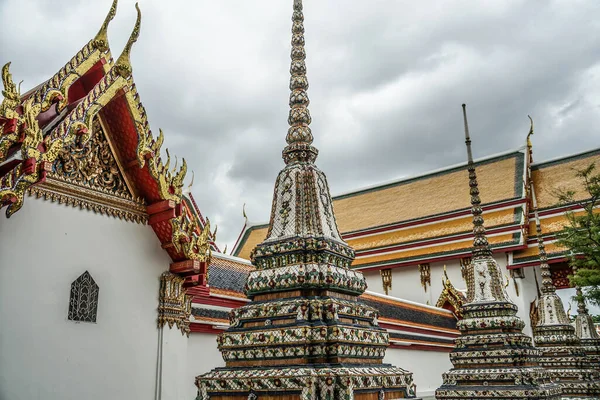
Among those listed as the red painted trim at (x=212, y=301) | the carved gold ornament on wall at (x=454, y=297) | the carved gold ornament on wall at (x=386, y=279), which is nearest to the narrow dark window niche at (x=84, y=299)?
the red painted trim at (x=212, y=301)

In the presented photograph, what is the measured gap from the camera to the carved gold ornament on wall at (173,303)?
5.09 m

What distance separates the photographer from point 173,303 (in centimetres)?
520

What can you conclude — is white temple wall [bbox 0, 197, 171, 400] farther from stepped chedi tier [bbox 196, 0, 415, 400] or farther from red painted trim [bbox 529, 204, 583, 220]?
red painted trim [bbox 529, 204, 583, 220]

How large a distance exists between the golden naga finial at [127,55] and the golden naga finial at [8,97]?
3.71ft

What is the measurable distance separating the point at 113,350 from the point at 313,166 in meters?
2.63

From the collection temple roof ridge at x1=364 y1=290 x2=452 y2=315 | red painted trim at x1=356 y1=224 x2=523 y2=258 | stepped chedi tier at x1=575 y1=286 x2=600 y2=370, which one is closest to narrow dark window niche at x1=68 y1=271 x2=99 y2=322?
temple roof ridge at x1=364 y1=290 x2=452 y2=315

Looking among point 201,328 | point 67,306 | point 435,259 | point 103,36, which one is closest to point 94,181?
point 67,306

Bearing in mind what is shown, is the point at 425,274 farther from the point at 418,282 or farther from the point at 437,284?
the point at 437,284

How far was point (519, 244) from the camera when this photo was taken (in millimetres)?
15773

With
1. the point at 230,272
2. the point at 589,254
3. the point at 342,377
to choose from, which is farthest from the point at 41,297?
the point at 589,254

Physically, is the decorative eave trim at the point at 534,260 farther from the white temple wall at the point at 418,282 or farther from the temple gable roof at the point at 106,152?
the temple gable roof at the point at 106,152

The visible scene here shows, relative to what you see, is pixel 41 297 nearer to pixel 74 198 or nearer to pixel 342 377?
pixel 74 198

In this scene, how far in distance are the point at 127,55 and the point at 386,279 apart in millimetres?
14804

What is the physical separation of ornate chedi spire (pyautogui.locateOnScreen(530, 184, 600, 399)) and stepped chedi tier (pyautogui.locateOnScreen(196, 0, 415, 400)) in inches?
245
